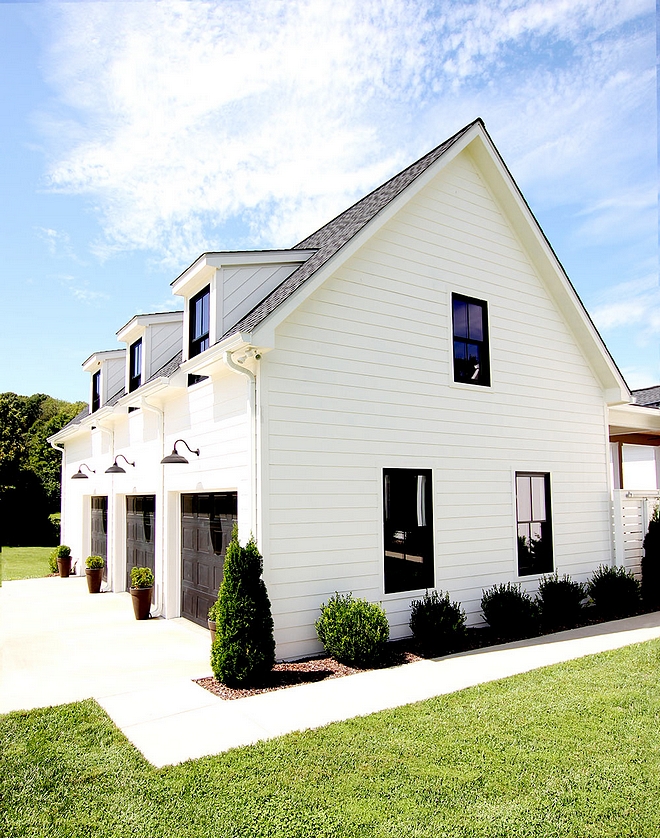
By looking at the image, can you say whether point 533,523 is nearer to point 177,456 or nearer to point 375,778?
point 177,456

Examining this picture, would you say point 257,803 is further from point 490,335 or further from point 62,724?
point 490,335

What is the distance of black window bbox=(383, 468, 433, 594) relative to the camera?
29.6ft

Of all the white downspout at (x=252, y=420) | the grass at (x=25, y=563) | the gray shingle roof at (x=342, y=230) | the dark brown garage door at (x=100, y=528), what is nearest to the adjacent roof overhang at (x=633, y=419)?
the gray shingle roof at (x=342, y=230)

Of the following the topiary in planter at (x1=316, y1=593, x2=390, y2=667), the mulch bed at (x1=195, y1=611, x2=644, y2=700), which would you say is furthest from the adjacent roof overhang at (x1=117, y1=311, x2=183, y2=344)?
the mulch bed at (x1=195, y1=611, x2=644, y2=700)

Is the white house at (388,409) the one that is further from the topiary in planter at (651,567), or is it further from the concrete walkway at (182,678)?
the concrete walkway at (182,678)

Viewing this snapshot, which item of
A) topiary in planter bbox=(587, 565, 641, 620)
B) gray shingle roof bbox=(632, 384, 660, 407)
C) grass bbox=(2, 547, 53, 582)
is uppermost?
gray shingle roof bbox=(632, 384, 660, 407)

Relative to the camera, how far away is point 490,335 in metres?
10.8

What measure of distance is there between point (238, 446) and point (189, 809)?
16.2 ft

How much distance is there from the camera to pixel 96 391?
1794cm

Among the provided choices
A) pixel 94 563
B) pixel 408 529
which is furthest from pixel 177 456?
pixel 94 563

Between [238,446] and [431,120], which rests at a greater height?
[431,120]

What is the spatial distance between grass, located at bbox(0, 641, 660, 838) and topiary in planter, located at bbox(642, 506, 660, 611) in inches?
271

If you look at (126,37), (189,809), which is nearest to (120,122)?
(126,37)

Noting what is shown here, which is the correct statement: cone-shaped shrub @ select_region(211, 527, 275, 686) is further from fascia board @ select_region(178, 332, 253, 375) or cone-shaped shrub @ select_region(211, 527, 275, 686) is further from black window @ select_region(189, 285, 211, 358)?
black window @ select_region(189, 285, 211, 358)
